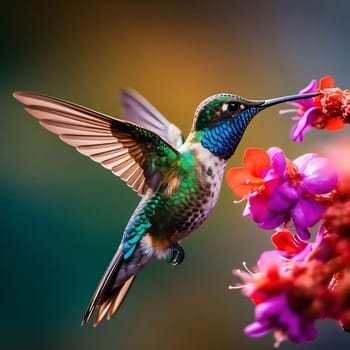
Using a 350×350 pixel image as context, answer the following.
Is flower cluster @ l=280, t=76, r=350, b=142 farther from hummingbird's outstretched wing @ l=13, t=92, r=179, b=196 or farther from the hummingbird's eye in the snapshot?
hummingbird's outstretched wing @ l=13, t=92, r=179, b=196

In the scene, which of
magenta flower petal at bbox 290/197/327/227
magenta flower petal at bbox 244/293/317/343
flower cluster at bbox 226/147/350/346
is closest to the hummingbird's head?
flower cluster at bbox 226/147/350/346

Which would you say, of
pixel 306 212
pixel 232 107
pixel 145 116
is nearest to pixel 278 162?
pixel 306 212

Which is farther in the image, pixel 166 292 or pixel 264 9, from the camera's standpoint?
pixel 264 9

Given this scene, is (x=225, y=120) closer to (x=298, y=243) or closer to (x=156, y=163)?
(x=156, y=163)

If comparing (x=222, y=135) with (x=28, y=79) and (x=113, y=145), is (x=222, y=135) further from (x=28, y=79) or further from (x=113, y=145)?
(x=28, y=79)

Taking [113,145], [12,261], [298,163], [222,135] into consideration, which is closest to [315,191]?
[298,163]

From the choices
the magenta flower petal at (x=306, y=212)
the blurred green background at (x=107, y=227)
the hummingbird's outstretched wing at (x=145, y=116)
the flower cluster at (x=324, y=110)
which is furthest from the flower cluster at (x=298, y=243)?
the blurred green background at (x=107, y=227)
